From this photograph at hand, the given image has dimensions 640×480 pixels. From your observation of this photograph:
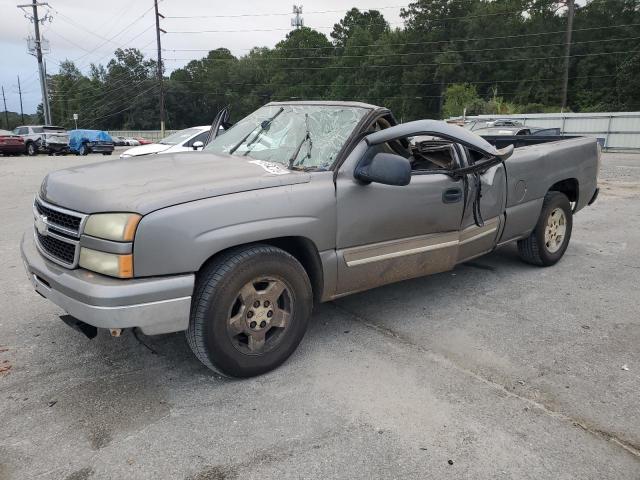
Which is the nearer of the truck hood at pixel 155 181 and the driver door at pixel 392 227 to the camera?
the truck hood at pixel 155 181

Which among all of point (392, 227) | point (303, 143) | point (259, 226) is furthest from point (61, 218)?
point (392, 227)

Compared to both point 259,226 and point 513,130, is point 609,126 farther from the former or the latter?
point 259,226

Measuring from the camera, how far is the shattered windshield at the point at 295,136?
3.69 metres

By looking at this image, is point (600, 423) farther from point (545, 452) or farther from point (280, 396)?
point (280, 396)

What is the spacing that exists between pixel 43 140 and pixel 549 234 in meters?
27.4

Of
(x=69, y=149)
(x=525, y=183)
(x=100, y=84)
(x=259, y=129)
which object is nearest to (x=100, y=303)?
(x=259, y=129)

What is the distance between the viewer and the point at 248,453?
251 centimetres

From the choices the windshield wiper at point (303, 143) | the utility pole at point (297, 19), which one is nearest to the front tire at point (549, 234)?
the windshield wiper at point (303, 143)

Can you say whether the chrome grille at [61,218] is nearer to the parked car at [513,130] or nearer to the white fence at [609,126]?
the parked car at [513,130]

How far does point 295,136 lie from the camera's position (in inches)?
154

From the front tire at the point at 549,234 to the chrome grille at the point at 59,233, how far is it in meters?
4.34

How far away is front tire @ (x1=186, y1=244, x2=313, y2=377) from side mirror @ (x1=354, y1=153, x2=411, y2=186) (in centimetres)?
77

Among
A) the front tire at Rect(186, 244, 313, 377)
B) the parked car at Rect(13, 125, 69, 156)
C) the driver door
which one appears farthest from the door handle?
the parked car at Rect(13, 125, 69, 156)

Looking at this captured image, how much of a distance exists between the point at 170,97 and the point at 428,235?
3794 inches
